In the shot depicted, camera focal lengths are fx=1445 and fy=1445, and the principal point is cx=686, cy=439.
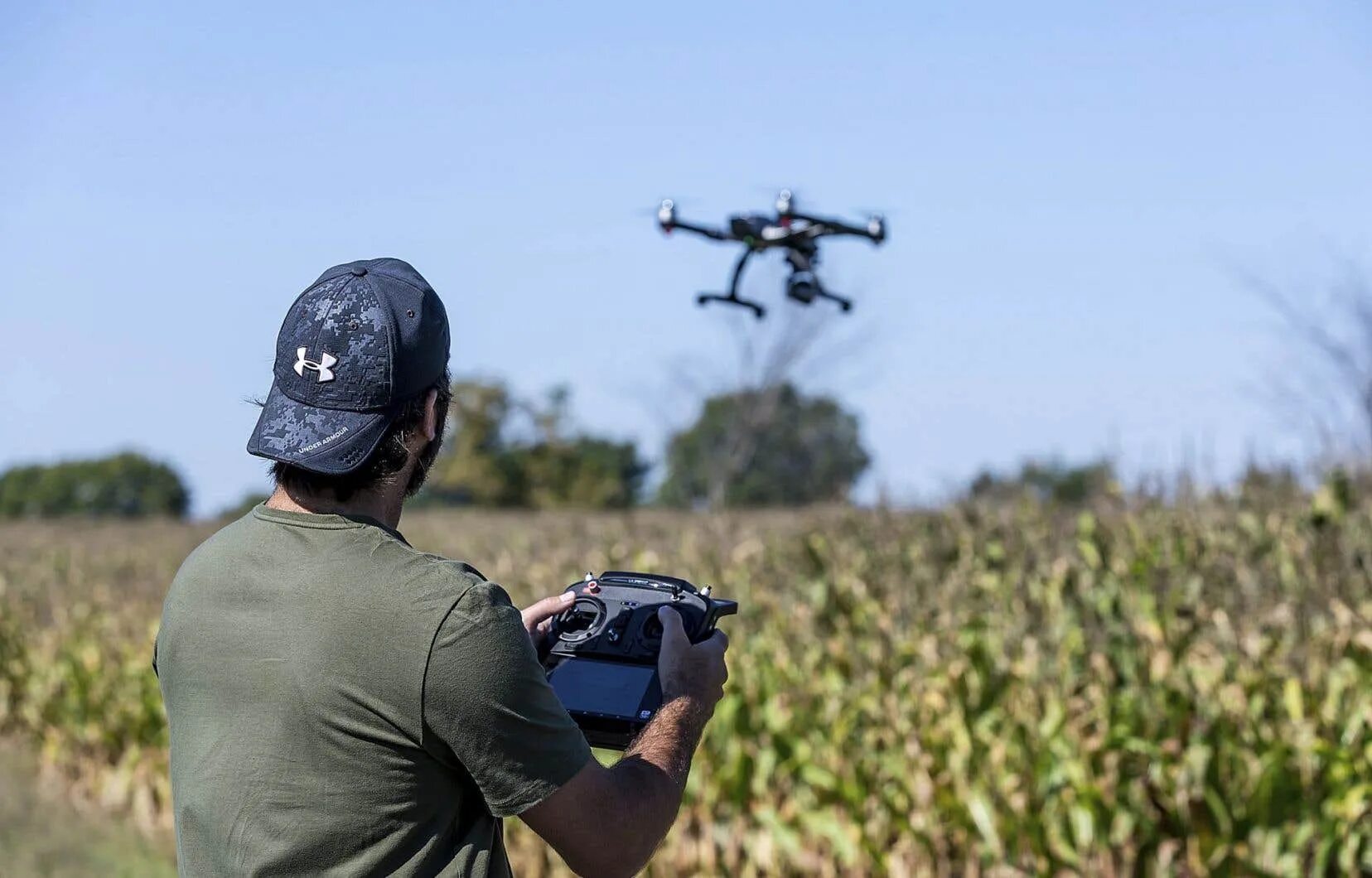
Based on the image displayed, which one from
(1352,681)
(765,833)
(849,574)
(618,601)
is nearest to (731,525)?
(849,574)

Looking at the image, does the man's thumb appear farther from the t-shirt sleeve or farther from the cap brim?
the cap brim

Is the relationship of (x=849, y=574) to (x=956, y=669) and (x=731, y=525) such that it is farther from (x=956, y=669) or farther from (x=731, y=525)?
(x=731, y=525)

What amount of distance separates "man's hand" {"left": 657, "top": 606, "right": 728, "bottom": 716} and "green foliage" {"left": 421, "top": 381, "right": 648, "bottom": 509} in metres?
22.9

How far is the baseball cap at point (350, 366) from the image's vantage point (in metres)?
2.12

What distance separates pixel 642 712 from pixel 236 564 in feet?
2.21

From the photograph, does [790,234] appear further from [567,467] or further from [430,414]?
[567,467]

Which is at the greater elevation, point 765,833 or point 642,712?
point 642,712

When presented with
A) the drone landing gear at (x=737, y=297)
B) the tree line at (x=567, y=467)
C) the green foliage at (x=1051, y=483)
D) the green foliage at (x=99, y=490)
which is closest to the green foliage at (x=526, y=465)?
the tree line at (x=567, y=467)

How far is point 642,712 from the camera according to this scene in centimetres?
232

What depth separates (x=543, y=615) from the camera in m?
2.47

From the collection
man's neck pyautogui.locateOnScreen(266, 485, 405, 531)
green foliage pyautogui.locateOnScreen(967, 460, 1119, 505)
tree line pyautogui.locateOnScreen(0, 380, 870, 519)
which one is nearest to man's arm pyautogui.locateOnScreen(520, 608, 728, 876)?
man's neck pyautogui.locateOnScreen(266, 485, 405, 531)

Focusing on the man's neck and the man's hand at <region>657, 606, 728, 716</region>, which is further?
the man's hand at <region>657, 606, 728, 716</region>

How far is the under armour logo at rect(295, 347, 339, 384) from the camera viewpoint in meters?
2.15

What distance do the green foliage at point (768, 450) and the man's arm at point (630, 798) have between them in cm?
1970
